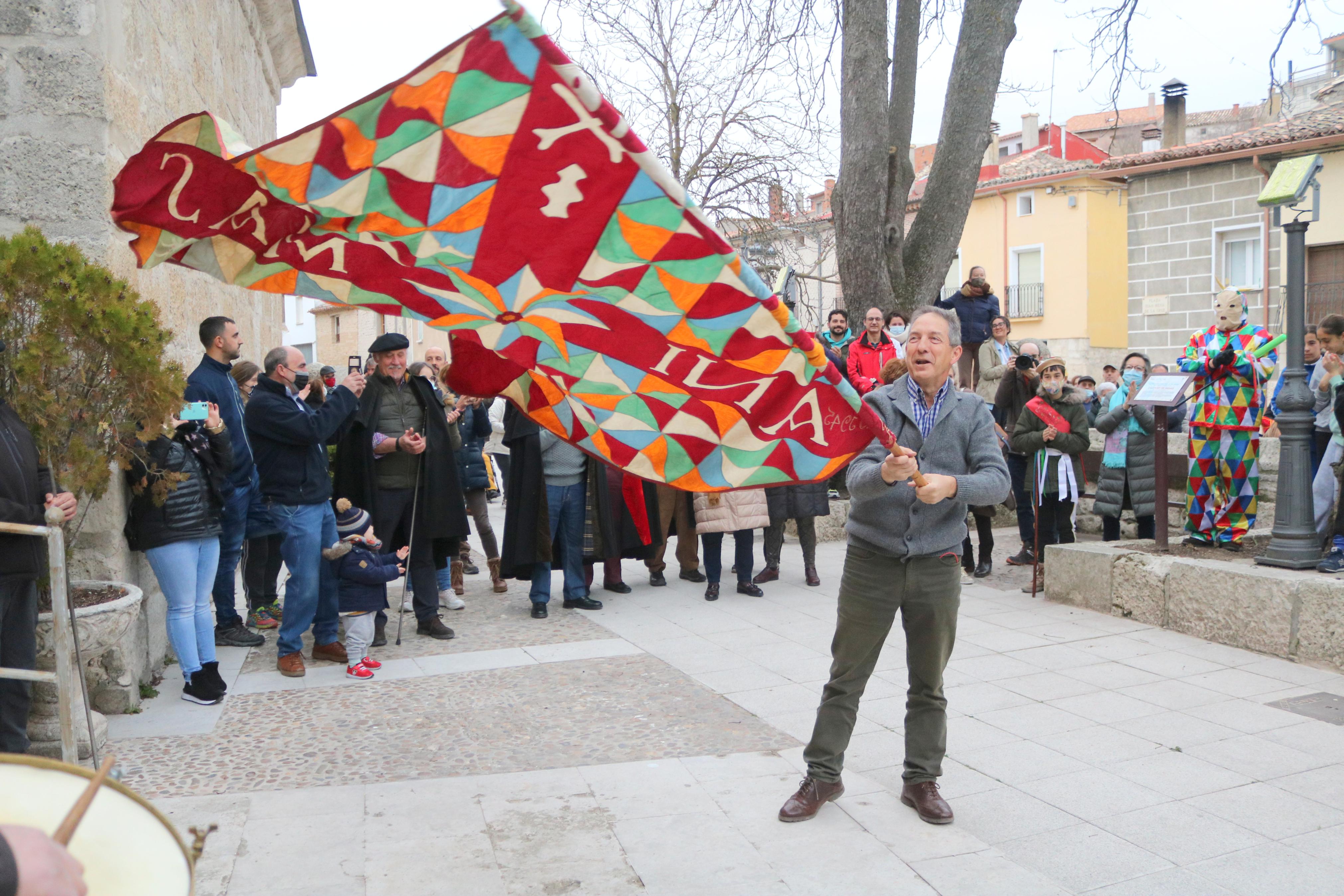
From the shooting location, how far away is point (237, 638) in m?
7.13

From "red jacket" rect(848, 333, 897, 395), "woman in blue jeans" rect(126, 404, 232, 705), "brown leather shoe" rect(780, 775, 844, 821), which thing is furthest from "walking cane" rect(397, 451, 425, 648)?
"red jacket" rect(848, 333, 897, 395)

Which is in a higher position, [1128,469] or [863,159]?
[863,159]

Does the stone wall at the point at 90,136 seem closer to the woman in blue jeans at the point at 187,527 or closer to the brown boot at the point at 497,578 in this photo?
the woman in blue jeans at the point at 187,527

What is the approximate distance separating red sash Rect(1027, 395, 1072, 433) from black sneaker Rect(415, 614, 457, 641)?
487cm

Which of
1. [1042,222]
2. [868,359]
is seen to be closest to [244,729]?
[868,359]

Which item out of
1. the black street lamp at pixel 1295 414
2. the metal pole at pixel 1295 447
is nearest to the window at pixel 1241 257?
the black street lamp at pixel 1295 414

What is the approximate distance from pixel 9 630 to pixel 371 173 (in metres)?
2.71

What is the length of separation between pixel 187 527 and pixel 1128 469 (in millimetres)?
7072

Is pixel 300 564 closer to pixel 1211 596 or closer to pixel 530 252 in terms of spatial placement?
pixel 530 252

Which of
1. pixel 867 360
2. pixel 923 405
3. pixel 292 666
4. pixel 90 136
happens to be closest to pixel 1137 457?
pixel 867 360

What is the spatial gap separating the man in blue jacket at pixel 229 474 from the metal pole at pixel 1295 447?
6.52m

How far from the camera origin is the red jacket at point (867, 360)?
10.2 meters

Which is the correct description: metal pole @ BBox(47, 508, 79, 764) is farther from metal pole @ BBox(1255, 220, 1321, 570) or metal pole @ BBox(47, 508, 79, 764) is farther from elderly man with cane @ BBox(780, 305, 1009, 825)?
metal pole @ BBox(1255, 220, 1321, 570)

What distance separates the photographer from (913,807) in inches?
162
